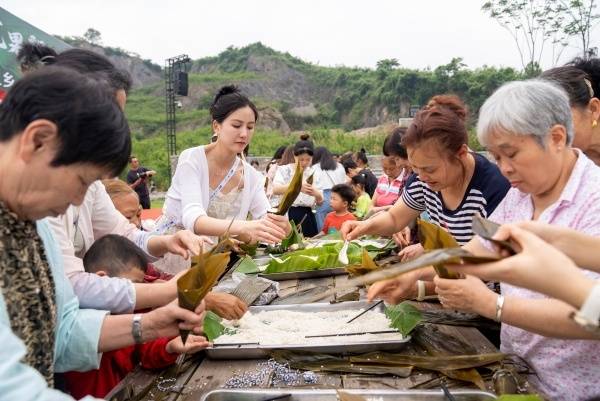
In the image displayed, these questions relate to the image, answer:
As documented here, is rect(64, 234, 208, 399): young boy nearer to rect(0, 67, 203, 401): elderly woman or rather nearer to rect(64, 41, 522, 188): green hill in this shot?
rect(0, 67, 203, 401): elderly woman

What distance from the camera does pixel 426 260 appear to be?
41.7 inches

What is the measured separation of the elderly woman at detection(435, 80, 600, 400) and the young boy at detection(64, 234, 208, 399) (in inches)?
37.7

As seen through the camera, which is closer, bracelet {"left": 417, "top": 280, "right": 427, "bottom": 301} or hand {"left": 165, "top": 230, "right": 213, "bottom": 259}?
bracelet {"left": 417, "top": 280, "right": 427, "bottom": 301}

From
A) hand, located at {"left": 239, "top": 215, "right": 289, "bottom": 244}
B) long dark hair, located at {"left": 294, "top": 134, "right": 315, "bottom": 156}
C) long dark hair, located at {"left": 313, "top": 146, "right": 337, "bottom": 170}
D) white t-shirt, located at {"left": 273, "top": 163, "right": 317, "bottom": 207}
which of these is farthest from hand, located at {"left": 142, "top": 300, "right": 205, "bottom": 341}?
long dark hair, located at {"left": 313, "top": 146, "right": 337, "bottom": 170}

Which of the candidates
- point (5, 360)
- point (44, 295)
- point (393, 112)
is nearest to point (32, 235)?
point (44, 295)

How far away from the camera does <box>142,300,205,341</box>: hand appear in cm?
163

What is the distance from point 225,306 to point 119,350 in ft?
1.41

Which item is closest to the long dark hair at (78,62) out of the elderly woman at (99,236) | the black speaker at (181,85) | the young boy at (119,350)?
→ the elderly woman at (99,236)

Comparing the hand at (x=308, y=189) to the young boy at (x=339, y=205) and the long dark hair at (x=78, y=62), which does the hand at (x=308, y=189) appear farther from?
the long dark hair at (x=78, y=62)

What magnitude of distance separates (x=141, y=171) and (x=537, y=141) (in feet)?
39.5

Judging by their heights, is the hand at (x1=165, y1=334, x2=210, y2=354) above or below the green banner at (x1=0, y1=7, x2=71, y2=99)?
below

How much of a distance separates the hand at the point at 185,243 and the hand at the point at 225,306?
0.40 meters

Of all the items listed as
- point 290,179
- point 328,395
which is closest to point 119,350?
point 328,395

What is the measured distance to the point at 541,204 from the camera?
1818 millimetres
